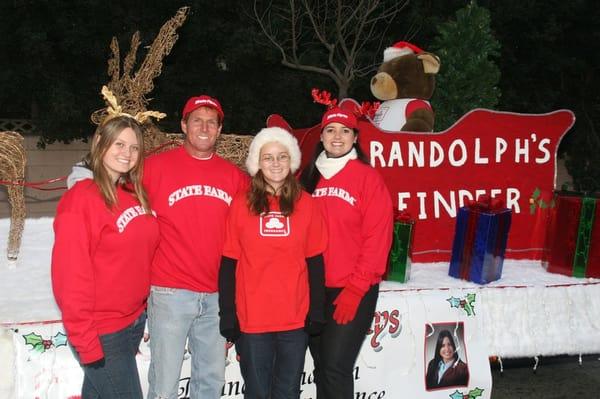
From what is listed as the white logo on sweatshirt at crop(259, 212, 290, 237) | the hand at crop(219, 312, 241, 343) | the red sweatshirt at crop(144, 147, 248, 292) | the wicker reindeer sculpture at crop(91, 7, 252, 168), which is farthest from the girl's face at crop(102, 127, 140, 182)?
the wicker reindeer sculpture at crop(91, 7, 252, 168)

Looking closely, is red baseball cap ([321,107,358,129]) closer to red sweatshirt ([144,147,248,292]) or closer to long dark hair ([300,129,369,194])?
long dark hair ([300,129,369,194])

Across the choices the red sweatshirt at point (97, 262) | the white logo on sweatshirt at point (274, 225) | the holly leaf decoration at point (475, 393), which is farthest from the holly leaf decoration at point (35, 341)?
the holly leaf decoration at point (475, 393)

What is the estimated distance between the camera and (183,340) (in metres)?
2.79

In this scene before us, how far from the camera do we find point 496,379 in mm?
4824

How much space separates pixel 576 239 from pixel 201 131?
3180 mm

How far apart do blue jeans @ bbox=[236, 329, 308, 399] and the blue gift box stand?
6.16 ft

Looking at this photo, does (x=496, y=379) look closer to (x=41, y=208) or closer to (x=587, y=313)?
(x=587, y=313)

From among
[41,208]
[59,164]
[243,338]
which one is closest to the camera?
[243,338]

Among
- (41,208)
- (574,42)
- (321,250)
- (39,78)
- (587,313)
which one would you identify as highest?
(574,42)

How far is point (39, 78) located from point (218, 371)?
40.6 ft

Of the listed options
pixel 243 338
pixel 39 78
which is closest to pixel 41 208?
pixel 39 78

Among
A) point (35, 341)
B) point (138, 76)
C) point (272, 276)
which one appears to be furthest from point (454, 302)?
point (138, 76)

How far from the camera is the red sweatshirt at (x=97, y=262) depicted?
2209 millimetres

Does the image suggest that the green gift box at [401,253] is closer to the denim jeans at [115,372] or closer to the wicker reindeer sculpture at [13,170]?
the denim jeans at [115,372]
